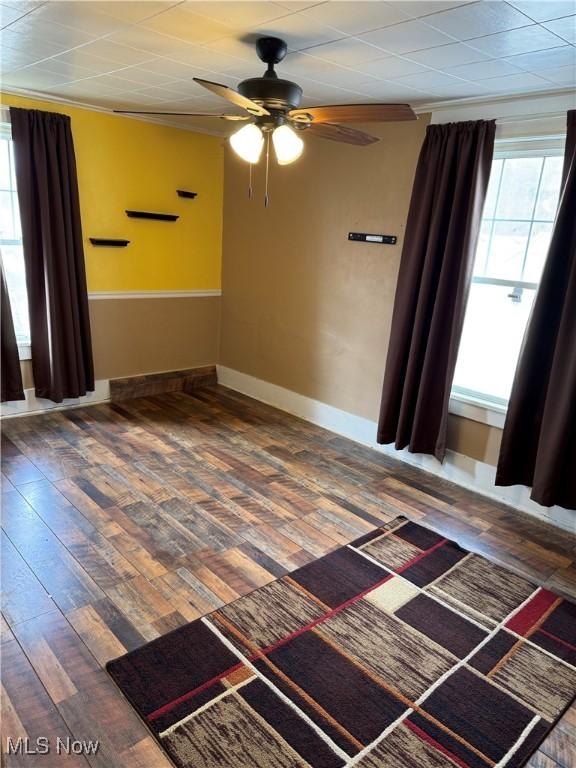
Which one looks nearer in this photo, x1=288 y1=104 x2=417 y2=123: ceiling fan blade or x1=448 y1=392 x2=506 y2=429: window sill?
x1=288 y1=104 x2=417 y2=123: ceiling fan blade

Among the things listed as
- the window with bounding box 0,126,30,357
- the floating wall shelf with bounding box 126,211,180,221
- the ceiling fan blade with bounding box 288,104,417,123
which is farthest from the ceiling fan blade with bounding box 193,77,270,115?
the floating wall shelf with bounding box 126,211,180,221

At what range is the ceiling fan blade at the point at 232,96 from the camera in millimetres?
1925

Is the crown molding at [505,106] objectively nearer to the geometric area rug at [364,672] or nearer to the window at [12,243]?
the geometric area rug at [364,672]

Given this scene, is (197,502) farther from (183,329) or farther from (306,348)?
(183,329)

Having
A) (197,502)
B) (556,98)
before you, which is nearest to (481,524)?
(197,502)

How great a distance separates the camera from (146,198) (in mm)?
4637

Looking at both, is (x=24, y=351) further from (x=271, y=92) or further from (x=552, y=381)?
(x=552, y=381)

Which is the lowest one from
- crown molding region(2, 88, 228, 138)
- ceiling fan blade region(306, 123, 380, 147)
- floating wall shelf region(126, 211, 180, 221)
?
floating wall shelf region(126, 211, 180, 221)

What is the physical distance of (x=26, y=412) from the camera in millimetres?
4277

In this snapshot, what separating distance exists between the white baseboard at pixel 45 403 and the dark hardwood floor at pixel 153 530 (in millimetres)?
92

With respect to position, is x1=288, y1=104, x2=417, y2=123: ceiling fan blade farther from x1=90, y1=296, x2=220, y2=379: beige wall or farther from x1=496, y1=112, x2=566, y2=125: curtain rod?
x1=90, y1=296, x2=220, y2=379: beige wall

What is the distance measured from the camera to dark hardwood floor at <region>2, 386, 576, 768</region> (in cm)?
185

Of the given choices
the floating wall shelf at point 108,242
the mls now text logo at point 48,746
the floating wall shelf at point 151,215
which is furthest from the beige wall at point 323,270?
the mls now text logo at point 48,746

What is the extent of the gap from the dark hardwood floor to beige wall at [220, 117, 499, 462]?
0.49 meters
